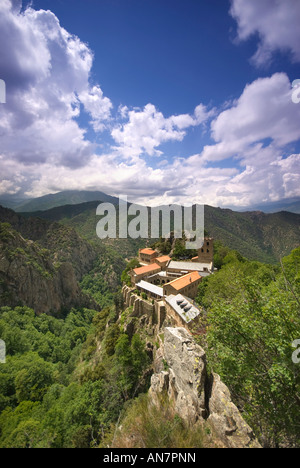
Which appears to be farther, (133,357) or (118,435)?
(133,357)

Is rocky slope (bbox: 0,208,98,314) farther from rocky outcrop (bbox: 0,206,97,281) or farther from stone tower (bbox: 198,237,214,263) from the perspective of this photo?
stone tower (bbox: 198,237,214,263)

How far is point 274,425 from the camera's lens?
7.23 m

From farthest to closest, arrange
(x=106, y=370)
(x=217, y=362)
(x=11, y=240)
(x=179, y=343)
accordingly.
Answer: (x=11, y=240) < (x=106, y=370) < (x=179, y=343) < (x=217, y=362)

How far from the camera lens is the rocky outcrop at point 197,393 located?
22.1ft

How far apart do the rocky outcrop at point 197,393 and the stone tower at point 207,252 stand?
25.8 metres

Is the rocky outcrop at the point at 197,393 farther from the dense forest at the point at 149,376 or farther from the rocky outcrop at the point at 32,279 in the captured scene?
the rocky outcrop at the point at 32,279

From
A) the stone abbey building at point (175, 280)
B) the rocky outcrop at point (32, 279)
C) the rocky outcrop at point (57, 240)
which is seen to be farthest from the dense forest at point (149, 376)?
the rocky outcrop at point (57, 240)

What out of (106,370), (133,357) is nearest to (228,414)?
(133,357)

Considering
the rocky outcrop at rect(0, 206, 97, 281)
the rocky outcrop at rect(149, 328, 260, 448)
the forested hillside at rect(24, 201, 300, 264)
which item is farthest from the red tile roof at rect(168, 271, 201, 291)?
the forested hillside at rect(24, 201, 300, 264)

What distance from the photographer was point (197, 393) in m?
8.72

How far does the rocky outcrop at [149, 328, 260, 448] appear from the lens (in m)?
6.72

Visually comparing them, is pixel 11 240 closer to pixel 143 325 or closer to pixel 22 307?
pixel 22 307

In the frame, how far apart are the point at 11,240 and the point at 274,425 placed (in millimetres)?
67455

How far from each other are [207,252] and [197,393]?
97.6ft
